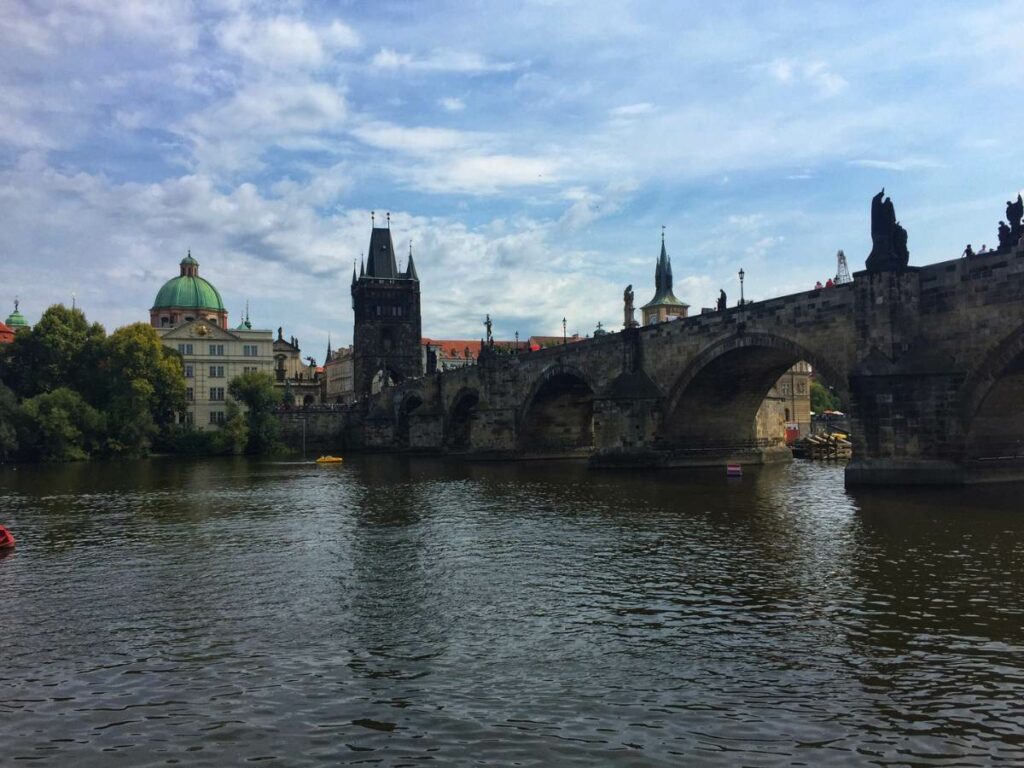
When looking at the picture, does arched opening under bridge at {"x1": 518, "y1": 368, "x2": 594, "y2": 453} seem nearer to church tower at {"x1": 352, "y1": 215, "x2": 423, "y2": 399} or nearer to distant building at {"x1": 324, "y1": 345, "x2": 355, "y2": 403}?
church tower at {"x1": 352, "y1": 215, "x2": 423, "y2": 399}

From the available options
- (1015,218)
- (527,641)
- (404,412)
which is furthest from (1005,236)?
(404,412)

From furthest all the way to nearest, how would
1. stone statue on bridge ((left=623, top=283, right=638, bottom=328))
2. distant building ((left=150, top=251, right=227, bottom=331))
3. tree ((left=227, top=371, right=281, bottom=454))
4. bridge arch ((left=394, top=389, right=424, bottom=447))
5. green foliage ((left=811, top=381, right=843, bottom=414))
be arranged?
1. green foliage ((left=811, top=381, right=843, bottom=414))
2. distant building ((left=150, top=251, right=227, bottom=331))
3. bridge arch ((left=394, top=389, right=424, bottom=447))
4. tree ((left=227, top=371, right=281, bottom=454))
5. stone statue on bridge ((left=623, top=283, right=638, bottom=328))

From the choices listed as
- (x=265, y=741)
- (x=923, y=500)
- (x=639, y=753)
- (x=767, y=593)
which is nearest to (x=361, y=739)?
(x=265, y=741)

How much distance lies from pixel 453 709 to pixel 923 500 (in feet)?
76.8

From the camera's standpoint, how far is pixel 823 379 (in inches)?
1491

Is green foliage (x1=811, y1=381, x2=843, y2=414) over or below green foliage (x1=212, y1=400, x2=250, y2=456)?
over

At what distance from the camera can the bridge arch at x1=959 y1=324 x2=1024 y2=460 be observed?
29.9m

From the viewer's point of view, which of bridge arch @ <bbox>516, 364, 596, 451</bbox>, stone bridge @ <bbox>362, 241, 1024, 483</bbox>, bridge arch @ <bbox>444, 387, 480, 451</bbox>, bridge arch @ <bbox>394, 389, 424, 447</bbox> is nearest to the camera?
stone bridge @ <bbox>362, 241, 1024, 483</bbox>

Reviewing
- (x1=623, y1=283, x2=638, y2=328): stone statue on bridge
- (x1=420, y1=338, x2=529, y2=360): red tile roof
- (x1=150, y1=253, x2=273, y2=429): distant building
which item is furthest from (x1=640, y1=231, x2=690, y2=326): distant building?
(x1=623, y1=283, x2=638, y2=328): stone statue on bridge

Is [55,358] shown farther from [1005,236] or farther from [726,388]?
[1005,236]

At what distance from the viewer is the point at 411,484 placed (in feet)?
147

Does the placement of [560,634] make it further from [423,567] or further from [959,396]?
[959,396]

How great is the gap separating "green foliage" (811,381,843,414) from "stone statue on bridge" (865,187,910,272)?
105031 millimetres

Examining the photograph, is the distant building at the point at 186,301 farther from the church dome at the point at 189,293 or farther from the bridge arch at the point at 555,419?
the bridge arch at the point at 555,419
